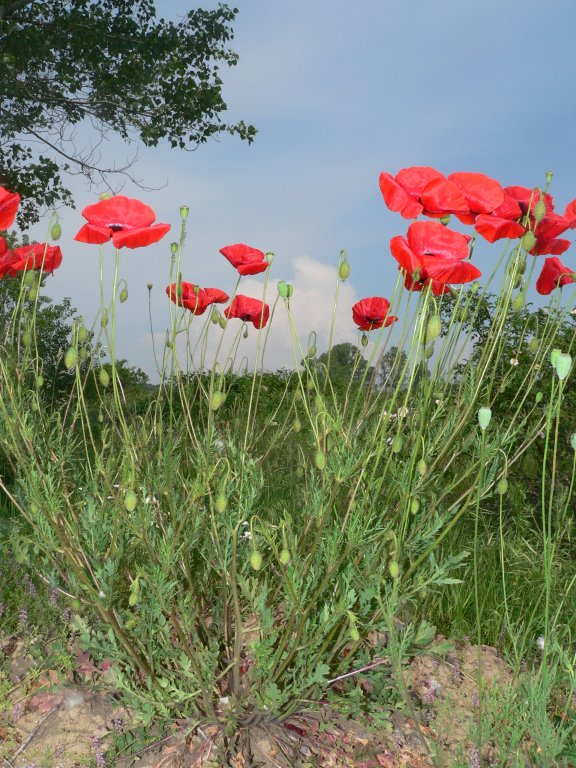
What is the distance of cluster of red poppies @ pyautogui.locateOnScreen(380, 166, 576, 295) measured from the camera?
7.07 ft

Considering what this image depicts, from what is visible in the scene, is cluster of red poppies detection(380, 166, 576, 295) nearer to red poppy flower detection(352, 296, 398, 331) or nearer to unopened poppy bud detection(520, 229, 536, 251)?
unopened poppy bud detection(520, 229, 536, 251)

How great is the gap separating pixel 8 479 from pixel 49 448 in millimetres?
4003

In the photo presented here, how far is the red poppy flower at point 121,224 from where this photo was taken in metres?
2.13

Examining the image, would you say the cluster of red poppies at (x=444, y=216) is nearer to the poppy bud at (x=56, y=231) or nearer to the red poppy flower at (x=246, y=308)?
the red poppy flower at (x=246, y=308)

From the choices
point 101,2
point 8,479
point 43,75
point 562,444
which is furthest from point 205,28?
point 562,444

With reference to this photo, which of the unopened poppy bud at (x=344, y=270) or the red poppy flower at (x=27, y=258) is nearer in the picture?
the unopened poppy bud at (x=344, y=270)

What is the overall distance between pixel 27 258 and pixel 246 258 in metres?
0.76

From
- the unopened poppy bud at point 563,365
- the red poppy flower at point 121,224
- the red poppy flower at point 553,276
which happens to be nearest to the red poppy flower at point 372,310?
the red poppy flower at point 553,276

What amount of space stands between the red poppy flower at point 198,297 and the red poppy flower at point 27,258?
0.49m

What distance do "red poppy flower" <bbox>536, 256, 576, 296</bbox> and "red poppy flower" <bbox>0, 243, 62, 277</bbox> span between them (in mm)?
1748

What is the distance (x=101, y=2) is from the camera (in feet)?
35.8

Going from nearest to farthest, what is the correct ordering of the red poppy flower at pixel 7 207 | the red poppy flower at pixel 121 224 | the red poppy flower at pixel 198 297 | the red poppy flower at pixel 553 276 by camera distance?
the red poppy flower at pixel 121 224, the red poppy flower at pixel 7 207, the red poppy flower at pixel 198 297, the red poppy flower at pixel 553 276

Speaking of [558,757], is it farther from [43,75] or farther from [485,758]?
[43,75]

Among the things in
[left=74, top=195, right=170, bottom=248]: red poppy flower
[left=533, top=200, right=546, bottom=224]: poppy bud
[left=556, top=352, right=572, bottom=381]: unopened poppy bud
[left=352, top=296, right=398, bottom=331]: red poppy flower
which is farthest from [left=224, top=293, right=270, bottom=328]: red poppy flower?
[left=556, top=352, right=572, bottom=381]: unopened poppy bud
